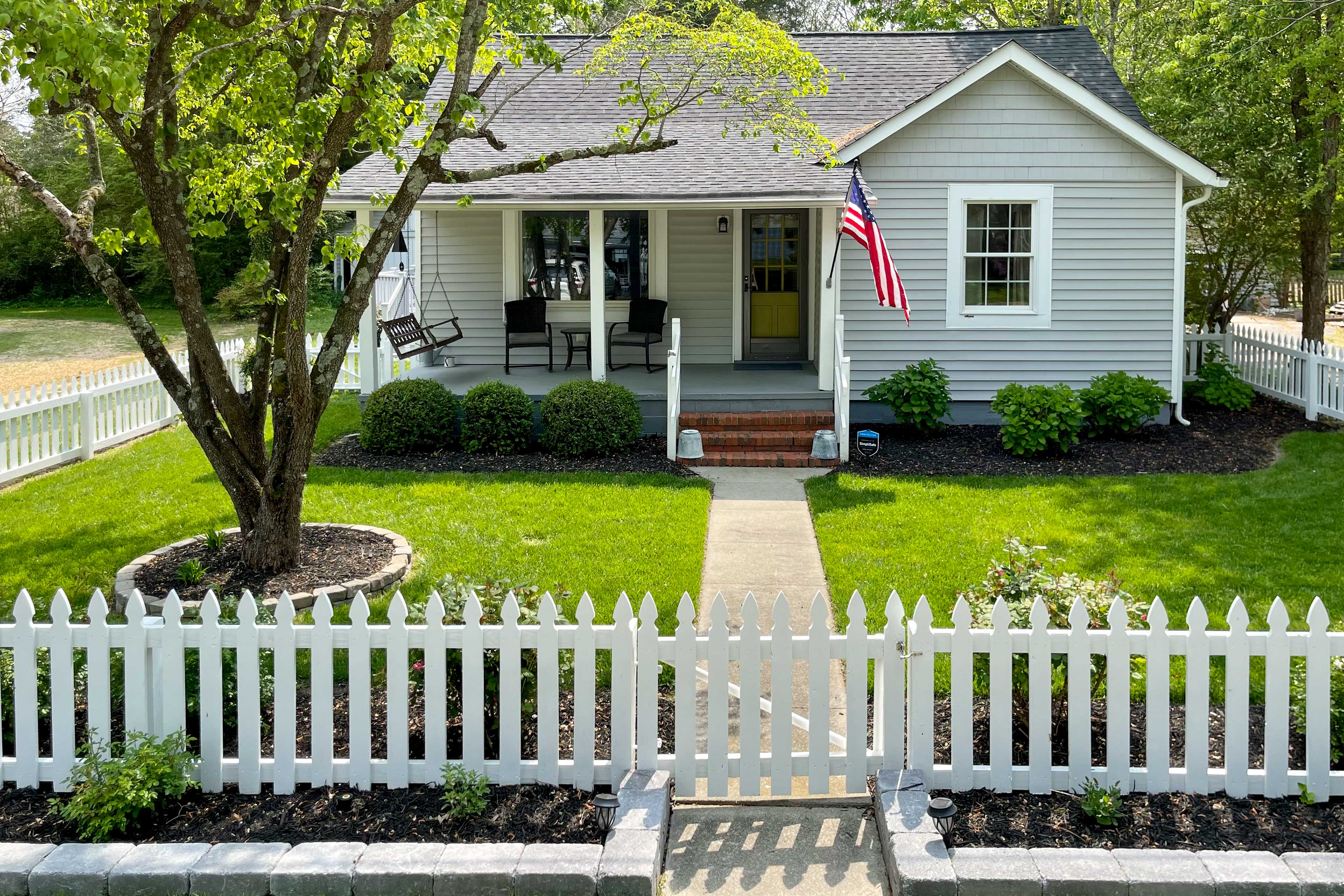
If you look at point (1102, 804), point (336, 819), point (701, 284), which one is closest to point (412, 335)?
point (701, 284)

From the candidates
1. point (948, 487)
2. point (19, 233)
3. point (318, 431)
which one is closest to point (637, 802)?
point (948, 487)

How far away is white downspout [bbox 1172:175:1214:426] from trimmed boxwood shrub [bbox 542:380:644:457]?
6719 millimetres

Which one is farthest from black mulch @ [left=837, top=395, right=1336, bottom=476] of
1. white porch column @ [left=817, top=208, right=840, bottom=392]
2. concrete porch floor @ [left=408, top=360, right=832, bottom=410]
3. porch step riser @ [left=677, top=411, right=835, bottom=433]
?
concrete porch floor @ [left=408, top=360, right=832, bottom=410]

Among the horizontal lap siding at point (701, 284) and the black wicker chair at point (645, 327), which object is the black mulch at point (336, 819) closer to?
the black wicker chair at point (645, 327)

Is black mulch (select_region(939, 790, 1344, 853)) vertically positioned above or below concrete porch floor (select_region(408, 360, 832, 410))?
below

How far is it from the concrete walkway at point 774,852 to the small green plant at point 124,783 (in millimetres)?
1942

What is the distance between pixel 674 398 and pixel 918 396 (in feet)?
9.50

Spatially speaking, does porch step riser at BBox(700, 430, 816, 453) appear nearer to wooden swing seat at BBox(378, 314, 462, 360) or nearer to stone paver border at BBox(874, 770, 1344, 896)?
wooden swing seat at BBox(378, 314, 462, 360)

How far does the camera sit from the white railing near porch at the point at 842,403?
42.7 ft

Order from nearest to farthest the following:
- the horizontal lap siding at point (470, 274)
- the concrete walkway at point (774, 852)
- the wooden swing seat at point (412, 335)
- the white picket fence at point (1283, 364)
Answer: the concrete walkway at point (774, 852), the wooden swing seat at point (412, 335), the white picket fence at point (1283, 364), the horizontal lap siding at point (470, 274)

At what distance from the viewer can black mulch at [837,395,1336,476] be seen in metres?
12.6

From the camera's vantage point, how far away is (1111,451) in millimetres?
13539

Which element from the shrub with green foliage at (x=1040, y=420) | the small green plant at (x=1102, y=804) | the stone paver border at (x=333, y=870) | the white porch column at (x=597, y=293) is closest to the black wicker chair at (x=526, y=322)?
the white porch column at (x=597, y=293)

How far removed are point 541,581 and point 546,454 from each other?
505 cm
